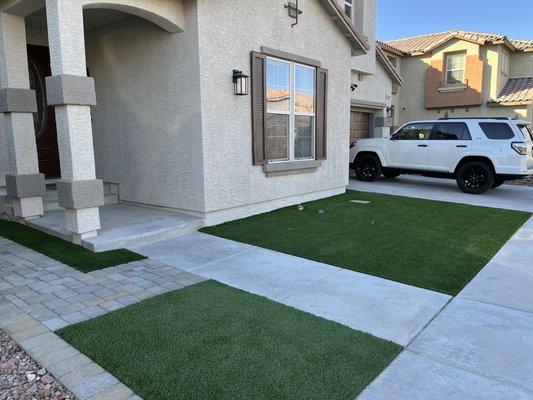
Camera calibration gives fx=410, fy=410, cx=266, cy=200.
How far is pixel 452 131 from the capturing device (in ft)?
36.2

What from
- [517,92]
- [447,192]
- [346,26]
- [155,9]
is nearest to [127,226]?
[155,9]

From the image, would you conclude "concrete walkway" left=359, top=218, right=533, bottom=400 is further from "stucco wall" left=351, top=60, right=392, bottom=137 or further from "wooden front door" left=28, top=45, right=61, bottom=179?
"stucco wall" left=351, top=60, right=392, bottom=137

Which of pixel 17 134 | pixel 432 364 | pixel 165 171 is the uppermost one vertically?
pixel 17 134

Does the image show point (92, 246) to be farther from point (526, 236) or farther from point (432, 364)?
point (526, 236)

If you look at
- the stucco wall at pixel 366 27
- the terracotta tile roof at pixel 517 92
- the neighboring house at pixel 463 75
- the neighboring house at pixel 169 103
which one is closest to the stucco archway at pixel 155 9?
the neighboring house at pixel 169 103

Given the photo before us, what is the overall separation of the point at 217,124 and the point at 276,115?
167 cm

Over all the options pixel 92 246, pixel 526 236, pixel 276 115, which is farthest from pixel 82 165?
pixel 526 236

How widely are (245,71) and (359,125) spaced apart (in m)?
8.34

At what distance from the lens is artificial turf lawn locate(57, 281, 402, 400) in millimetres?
2688

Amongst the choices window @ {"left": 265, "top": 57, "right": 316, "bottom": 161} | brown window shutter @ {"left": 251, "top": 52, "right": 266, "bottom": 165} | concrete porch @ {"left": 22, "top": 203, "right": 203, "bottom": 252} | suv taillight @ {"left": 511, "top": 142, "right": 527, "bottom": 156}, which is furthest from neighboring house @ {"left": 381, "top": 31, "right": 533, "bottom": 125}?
concrete porch @ {"left": 22, "top": 203, "right": 203, "bottom": 252}

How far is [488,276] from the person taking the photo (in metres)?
4.80

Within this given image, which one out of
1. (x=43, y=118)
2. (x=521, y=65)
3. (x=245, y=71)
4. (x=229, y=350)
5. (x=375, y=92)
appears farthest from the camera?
(x=521, y=65)

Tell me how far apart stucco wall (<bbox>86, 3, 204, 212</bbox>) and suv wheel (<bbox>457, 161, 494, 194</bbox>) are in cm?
753

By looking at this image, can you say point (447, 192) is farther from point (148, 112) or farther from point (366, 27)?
point (148, 112)
